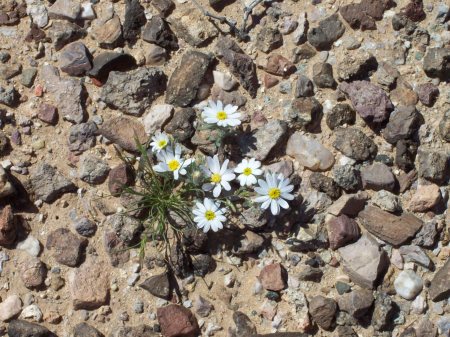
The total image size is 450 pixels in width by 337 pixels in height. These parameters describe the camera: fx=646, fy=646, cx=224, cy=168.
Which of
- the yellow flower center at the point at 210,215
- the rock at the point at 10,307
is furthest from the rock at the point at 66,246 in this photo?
the yellow flower center at the point at 210,215

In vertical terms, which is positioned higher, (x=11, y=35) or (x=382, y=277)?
(x=11, y=35)

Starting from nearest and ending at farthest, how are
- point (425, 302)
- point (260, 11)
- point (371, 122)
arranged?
point (425, 302) → point (371, 122) → point (260, 11)

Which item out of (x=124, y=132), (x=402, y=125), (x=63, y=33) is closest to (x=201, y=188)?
(x=124, y=132)

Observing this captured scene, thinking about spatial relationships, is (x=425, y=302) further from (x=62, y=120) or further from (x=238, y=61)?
(x=62, y=120)

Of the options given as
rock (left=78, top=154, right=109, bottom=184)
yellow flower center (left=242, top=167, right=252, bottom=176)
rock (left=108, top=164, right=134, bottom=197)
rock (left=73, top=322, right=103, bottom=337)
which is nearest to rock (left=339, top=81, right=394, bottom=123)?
yellow flower center (left=242, top=167, right=252, bottom=176)

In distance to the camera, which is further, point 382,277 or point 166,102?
point 166,102

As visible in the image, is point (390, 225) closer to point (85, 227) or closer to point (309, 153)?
point (309, 153)

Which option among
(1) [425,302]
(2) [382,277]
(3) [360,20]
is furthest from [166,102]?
(1) [425,302]
